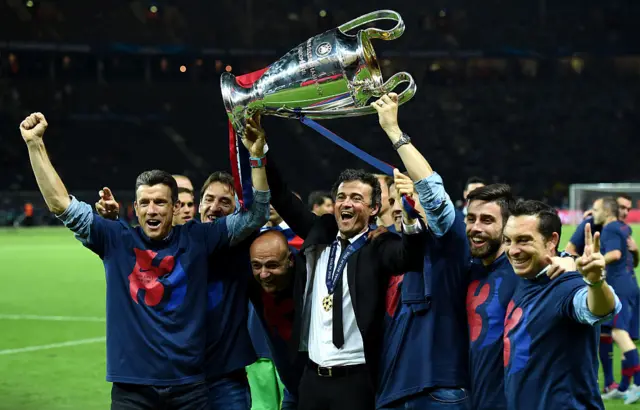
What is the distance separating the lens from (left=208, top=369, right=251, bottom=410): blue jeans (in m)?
4.54

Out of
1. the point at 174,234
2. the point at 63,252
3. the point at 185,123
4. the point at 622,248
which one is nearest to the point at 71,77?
the point at 185,123

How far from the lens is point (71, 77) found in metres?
42.3

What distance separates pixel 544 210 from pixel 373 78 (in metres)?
0.92

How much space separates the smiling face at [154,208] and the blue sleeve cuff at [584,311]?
6.21 ft

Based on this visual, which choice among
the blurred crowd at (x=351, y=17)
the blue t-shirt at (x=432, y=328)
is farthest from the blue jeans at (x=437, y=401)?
the blurred crowd at (x=351, y=17)

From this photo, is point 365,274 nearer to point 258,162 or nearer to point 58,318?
point 258,162

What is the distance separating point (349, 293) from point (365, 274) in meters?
0.11

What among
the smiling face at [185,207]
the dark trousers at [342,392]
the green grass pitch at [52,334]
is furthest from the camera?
the green grass pitch at [52,334]

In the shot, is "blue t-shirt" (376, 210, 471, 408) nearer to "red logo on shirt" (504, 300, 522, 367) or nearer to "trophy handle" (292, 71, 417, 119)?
"red logo on shirt" (504, 300, 522, 367)

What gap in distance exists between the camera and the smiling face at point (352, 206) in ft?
14.2

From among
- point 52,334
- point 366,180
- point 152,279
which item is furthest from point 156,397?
point 52,334

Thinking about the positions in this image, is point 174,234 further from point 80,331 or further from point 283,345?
point 80,331

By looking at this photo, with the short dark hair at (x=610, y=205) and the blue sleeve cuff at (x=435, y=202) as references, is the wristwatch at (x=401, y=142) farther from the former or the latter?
the short dark hair at (x=610, y=205)

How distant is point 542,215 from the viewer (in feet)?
12.9
